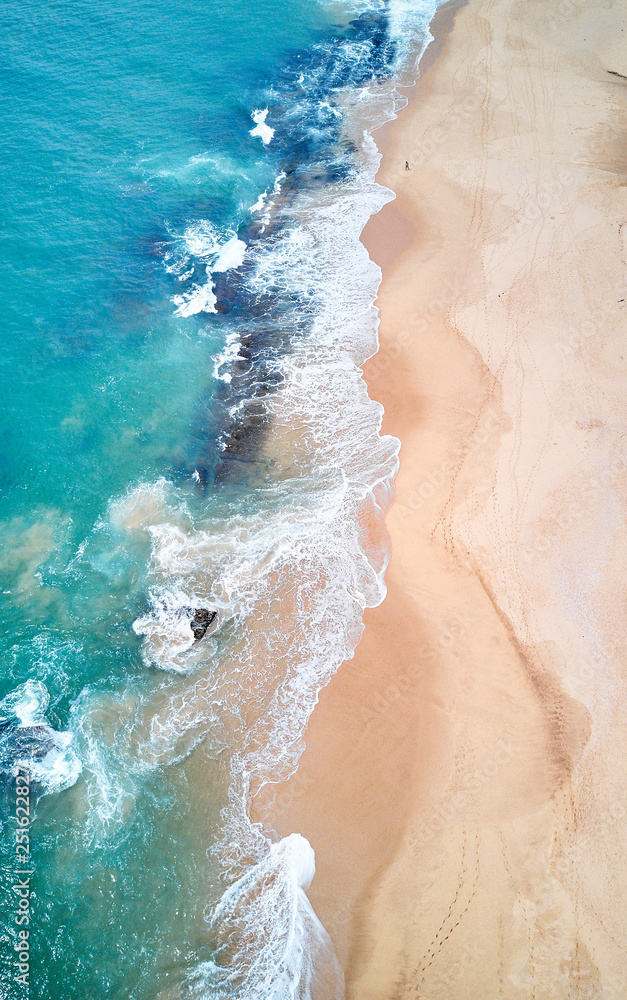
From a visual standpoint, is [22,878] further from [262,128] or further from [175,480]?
[262,128]

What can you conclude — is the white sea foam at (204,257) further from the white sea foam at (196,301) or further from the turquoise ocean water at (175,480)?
the turquoise ocean water at (175,480)

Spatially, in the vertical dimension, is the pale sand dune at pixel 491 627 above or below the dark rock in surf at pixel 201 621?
above

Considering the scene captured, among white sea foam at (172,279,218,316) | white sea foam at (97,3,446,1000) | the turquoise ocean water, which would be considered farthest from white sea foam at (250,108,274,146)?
white sea foam at (97,3,446,1000)

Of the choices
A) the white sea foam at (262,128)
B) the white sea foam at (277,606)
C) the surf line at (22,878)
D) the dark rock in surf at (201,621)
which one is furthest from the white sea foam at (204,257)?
the surf line at (22,878)

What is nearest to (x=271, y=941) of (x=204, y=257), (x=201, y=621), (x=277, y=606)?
(x=201, y=621)

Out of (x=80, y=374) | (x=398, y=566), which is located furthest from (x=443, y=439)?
(x=80, y=374)
